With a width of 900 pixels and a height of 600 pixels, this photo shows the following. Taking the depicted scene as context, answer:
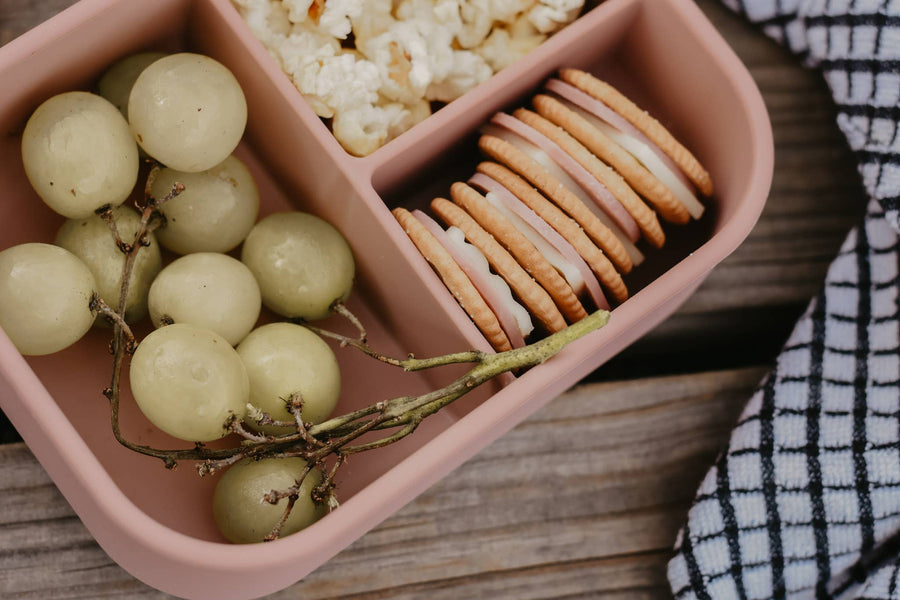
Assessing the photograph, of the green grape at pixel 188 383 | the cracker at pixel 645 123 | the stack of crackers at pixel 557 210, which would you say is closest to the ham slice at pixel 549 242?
the stack of crackers at pixel 557 210

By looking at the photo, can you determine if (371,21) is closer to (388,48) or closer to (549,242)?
(388,48)

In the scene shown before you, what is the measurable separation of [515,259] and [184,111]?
0.24 m

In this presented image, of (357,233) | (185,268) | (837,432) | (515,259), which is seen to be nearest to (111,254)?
(185,268)

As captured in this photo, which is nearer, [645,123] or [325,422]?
[325,422]

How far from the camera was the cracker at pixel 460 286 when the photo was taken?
58 centimetres

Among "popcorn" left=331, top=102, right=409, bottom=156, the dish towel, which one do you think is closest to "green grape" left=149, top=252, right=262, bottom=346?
"popcorn" left=331, top=102, right=409, bottom=156

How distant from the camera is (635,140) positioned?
2.06ft

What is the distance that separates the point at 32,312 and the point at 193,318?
0.09 metres

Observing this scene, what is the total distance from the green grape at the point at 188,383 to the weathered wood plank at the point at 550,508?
174mm

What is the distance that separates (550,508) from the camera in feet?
2.26

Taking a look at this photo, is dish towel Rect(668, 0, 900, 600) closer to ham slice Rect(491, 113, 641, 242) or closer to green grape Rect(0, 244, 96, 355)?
ham slice Rect(491, 113, 641, 242)

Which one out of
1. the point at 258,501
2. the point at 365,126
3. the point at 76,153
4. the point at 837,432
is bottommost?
the point at 837,432

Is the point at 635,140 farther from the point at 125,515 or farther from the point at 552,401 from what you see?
the point at 125,515

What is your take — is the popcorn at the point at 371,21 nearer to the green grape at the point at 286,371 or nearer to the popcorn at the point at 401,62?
the popcorn at the point at 401,62
